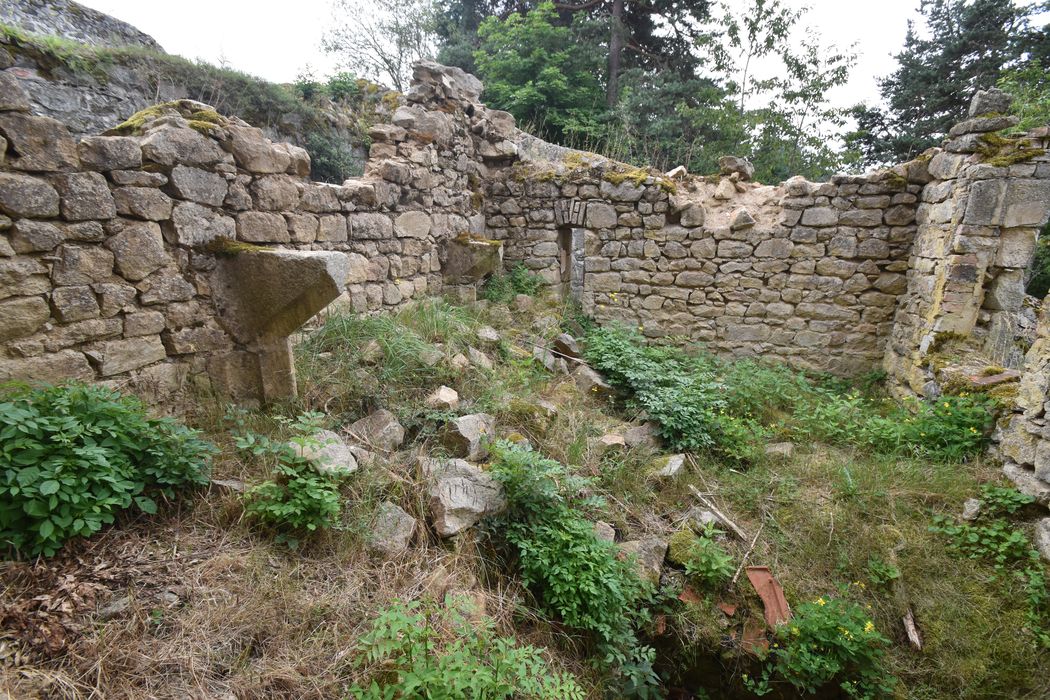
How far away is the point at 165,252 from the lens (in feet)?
9.12


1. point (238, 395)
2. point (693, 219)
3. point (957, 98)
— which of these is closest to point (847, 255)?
point (693, 219)

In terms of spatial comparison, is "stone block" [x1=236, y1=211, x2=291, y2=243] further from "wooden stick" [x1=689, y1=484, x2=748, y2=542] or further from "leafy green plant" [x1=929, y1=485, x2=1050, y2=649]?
"leafy green plant" [x1=929, y1=485, x2=1050, y2=649]

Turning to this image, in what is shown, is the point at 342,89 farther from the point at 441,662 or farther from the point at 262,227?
the point at 441,662

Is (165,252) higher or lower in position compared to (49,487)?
higher

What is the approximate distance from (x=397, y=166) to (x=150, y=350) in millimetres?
2701

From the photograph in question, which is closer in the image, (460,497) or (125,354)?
(125,354)

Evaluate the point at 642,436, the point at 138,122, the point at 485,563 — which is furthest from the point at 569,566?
the point at 138,122

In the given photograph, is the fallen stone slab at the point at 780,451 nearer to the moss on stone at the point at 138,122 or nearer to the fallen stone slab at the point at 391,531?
the fallen stone slab at the point at 391,531

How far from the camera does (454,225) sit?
5.71m

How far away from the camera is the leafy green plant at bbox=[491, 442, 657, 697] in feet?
8.37

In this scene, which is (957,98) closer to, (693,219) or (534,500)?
(693,219)

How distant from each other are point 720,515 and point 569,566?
4.80 feet

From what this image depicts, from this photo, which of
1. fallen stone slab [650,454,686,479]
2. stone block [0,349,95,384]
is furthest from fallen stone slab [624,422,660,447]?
stone block [0,349,95,384]

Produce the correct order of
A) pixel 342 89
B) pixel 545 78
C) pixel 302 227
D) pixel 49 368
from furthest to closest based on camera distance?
pixel 545 78 → pixel 342 89 → pixel 302 227 → pixel 49 368
